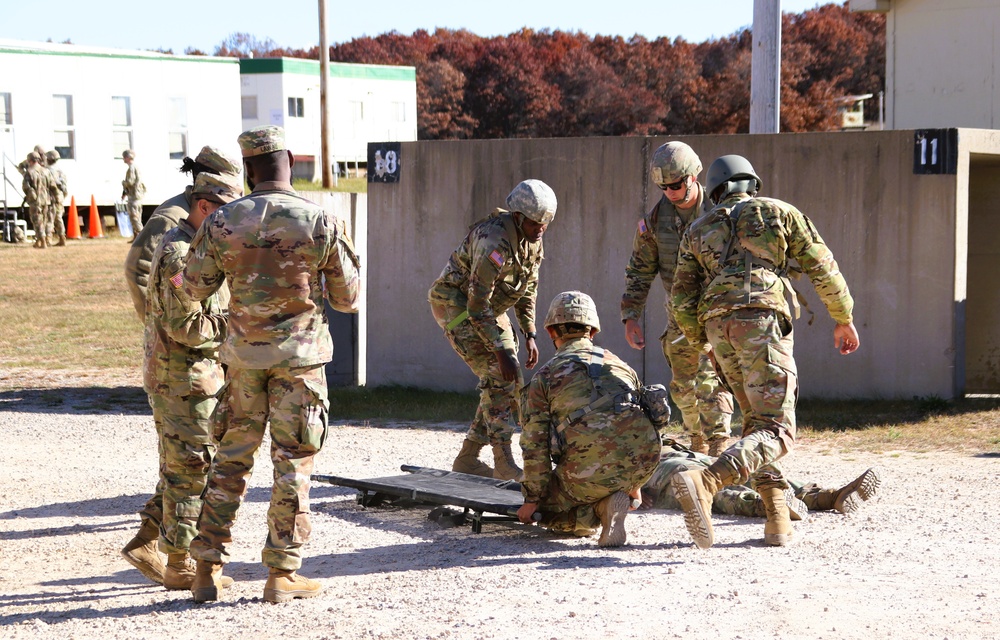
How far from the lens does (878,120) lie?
45.8 m

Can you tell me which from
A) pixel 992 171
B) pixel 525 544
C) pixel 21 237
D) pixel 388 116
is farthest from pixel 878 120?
pixel 525 544

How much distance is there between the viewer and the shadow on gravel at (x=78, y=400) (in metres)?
11.4

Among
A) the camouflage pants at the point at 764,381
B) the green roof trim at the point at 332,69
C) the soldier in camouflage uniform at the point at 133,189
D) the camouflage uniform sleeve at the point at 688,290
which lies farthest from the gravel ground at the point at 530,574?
the green roof trim at the point at 332,69

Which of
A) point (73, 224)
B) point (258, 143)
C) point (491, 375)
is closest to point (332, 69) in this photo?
point (73, 224)

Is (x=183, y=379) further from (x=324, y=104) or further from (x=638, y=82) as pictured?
(x=638, y=82)

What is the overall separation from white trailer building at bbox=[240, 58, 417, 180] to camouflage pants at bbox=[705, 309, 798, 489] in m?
33.6

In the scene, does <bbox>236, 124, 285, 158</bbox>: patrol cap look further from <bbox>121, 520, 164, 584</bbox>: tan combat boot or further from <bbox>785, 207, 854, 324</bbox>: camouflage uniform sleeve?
<bbox>785, 207, 854, 324</bbox>: camouflage uniform sleeve

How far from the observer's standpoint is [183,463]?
221 inches

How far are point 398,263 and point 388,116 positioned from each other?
108 feet

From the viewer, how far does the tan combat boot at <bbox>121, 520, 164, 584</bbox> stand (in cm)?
578

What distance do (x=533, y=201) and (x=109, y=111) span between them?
23.8m

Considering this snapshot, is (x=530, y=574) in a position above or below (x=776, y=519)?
below

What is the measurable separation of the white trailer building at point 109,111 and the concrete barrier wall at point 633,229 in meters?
15.0

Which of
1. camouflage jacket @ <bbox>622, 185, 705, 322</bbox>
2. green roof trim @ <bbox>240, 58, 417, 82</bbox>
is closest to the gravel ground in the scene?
camouflage jacket @ <bbox>622, 185, 705, 322</bbox>
